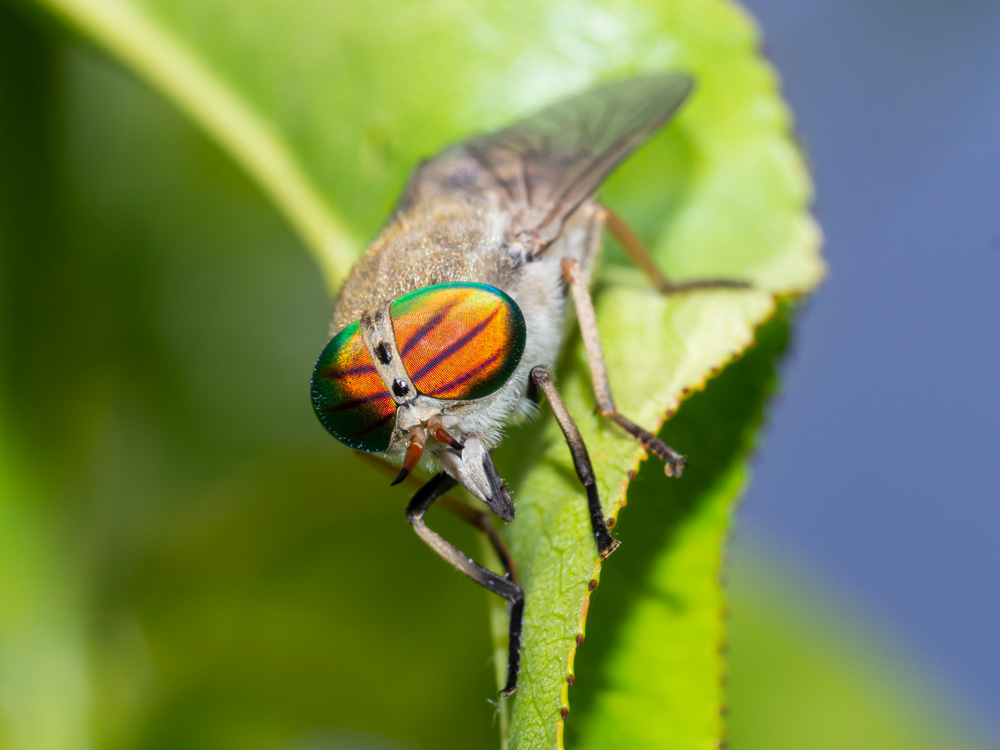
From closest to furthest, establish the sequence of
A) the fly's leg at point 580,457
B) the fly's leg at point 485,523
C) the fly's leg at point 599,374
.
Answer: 1. the fly's leg at point 580,457
2. the fly's leg at point 599,374
3. the fly's leg at point 485,523

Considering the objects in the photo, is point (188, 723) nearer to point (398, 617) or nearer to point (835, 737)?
point (398, 617)

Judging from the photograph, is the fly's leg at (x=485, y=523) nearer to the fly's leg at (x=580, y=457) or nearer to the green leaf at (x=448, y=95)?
the green leaf at (x=448, y=95)

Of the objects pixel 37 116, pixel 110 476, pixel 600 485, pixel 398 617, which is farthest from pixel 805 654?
pixel 37 116

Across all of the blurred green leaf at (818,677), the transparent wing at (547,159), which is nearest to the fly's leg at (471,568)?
the transparent wing at (547,159)

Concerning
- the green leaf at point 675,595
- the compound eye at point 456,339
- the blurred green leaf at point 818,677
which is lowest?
the green leaf at point 675,595

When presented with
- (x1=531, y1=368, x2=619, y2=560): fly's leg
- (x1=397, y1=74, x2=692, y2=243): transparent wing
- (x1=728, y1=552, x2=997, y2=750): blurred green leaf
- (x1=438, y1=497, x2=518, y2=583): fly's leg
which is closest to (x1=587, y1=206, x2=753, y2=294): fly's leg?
(x1=397, y1=74, x2=692, y2=243): transparent wing

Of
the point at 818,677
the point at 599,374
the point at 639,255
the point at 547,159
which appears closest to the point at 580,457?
the point at 599,374

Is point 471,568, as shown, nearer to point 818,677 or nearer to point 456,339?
point 456,339

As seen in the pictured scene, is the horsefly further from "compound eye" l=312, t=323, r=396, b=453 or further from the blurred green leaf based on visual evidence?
the blurred green leaf

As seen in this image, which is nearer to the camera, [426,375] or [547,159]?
[426,375]
